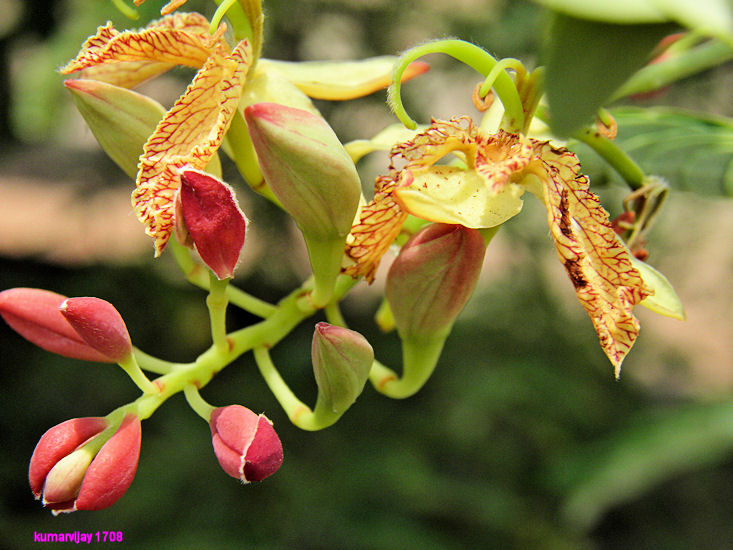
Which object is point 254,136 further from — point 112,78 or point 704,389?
point 704,389

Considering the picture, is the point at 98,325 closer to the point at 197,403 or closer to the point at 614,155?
the point at 197,403

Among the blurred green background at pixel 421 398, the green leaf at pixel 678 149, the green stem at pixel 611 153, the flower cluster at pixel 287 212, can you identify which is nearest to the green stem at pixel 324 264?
the flower cluster at pixel 287 212

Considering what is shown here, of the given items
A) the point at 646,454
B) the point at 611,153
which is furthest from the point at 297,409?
the point at 646,454

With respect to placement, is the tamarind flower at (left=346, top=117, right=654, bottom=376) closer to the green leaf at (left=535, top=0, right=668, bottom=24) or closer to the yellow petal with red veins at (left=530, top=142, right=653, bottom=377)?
the yellow petal with red veins at (left=530, top=142, right=653, bottom=377)

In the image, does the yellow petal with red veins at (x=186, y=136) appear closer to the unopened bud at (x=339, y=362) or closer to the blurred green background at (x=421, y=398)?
the unopened bud at (x=339, y=362)

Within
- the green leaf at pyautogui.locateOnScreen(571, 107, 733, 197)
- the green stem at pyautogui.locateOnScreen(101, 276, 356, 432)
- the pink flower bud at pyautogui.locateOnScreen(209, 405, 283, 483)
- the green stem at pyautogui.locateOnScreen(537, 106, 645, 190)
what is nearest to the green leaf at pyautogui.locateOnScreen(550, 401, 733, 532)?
the green leaf at pyautogui.locateOnScreen(571, 107, 733, 197)

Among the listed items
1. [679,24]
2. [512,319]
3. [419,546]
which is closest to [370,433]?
[419,546]
